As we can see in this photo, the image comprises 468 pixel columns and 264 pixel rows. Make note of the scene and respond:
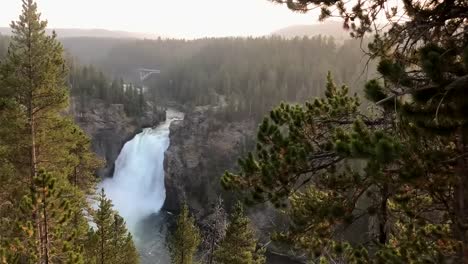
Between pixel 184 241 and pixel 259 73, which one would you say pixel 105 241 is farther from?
pixel 259 73

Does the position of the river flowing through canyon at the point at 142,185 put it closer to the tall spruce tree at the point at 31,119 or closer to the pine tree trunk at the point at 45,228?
the tall spruce tree at the point at 31,119

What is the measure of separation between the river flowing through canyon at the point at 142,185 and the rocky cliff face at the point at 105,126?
2120 mm

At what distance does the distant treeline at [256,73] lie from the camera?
284 feet

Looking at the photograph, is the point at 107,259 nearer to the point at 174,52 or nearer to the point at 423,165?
the point at 423,165

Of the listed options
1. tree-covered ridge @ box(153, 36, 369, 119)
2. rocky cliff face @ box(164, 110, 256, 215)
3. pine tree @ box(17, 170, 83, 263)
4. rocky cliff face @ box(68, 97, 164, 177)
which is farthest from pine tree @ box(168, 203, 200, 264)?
tree-covered ridge @ box(153, 36, 369, 119)

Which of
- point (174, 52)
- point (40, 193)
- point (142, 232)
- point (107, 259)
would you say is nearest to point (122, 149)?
point (142, 232)

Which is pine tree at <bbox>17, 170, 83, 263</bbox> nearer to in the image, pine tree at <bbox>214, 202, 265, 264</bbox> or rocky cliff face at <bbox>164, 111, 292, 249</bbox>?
pine tree at <bbox>214, 202, 265, 264</bbox>

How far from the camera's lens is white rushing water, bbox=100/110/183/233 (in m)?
56.5

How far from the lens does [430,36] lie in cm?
550

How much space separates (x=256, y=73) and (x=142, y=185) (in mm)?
52852

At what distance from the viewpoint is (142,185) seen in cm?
6153

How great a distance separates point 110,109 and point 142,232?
32481 millimetres

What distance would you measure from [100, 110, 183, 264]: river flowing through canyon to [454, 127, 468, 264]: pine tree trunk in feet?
131

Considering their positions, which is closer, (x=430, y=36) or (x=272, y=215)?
(x=430, y=36)
